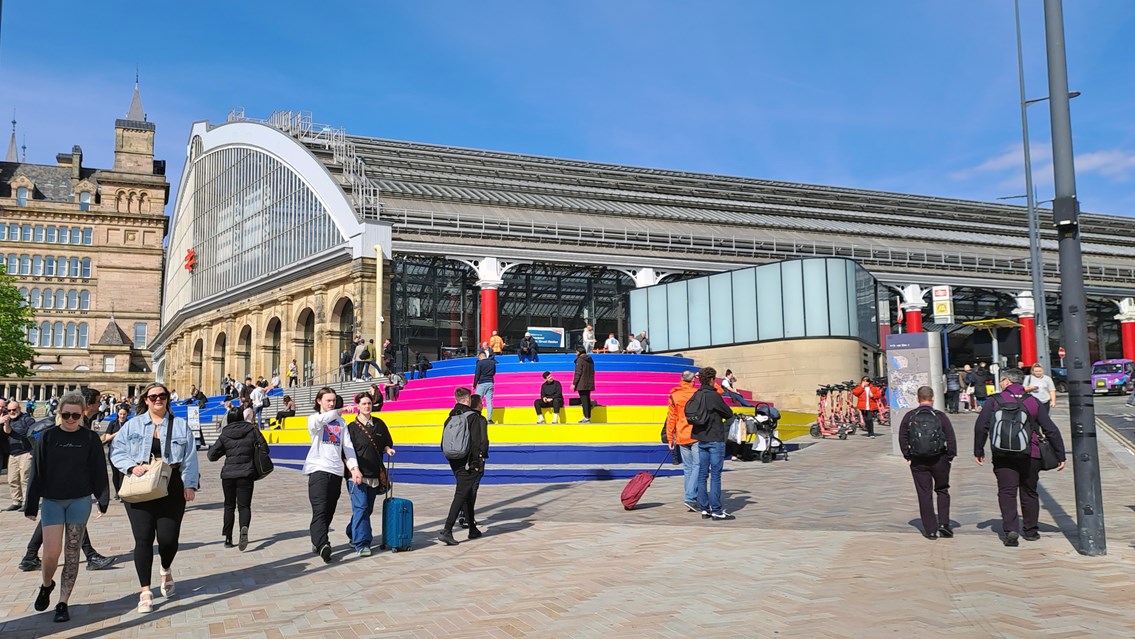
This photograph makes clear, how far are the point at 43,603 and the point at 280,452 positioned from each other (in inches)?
636

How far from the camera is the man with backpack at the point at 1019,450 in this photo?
8.71 meters

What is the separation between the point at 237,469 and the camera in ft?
33.1

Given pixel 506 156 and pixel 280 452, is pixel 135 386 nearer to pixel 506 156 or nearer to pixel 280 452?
pixel 506 156

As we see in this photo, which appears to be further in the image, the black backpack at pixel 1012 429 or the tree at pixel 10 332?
the tree at pixel 10 332

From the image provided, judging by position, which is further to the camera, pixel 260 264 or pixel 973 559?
pixel 260 264

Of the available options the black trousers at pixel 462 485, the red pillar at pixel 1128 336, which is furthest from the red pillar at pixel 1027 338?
the black trousers at pixel 462 485

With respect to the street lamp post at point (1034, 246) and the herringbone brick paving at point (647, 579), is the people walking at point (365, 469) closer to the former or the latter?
the herringbone brick paving at point (647, 579)

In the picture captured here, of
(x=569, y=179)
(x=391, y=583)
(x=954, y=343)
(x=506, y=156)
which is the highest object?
(x=506, y=156)

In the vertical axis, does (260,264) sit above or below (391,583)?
above

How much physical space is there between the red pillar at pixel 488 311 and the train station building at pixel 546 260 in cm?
10

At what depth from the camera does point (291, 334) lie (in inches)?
1784

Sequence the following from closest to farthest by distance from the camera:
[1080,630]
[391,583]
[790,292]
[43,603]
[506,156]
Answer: [1080,630] < [43,603] < [391,583] < [790,292] < [506,156]

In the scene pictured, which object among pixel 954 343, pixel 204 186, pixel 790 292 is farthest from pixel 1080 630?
pixel 204 186

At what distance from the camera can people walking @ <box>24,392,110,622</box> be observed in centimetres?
675
